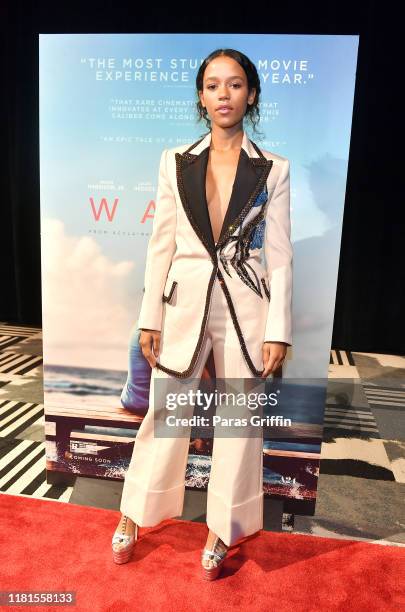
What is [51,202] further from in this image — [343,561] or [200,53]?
[343,561]

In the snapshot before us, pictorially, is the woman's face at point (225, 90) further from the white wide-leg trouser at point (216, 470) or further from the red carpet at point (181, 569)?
the red carpet at point (181, 569)

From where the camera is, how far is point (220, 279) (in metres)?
1.83

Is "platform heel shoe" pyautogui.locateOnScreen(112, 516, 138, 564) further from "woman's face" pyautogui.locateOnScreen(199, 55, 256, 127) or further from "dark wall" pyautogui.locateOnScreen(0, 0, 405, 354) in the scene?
"dark wall" pyautogui.locateOnScreen(0, 0, 405, 354)

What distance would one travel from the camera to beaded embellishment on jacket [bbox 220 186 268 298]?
1.84 metres

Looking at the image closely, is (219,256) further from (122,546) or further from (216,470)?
(122,546)

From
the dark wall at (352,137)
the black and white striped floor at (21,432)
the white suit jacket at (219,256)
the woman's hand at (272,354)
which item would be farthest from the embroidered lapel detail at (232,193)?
the dark wall at (352,137)

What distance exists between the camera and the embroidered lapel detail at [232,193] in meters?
1.82

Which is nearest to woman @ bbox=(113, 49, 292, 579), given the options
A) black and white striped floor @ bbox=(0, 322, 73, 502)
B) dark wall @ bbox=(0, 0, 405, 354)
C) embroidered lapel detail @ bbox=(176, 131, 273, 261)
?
embroidered lapel detail @ bbox=(176, 131, 273, 261)

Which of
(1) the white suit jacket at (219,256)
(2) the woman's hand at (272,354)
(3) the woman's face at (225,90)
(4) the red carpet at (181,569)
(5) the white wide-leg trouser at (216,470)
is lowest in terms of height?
(4) the red carpet at (181,569)

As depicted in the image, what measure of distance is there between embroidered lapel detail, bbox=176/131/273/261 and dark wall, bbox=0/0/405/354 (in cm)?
255

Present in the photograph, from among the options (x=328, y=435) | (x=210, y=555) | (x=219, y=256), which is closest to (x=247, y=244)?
(x=219, y=256)

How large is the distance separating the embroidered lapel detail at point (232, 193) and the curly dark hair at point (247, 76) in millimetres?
143

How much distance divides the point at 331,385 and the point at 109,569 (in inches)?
96.7

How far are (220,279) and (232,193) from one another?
0.28 m
